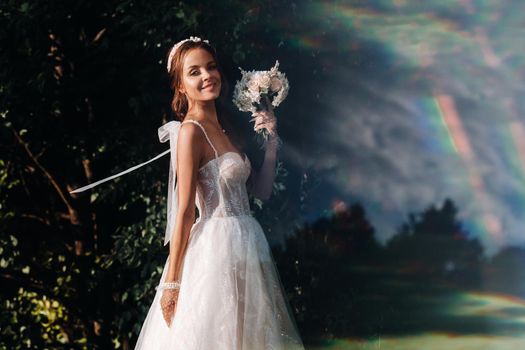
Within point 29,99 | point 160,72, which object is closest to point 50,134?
point 29,99

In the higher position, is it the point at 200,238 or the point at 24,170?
the point at 24,170

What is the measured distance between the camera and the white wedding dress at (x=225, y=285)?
268 centimetres

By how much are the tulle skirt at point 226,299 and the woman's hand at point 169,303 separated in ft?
0.06

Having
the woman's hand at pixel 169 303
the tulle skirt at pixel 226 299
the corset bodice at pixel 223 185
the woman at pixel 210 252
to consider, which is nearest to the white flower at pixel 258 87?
the woman at pixel 210 252

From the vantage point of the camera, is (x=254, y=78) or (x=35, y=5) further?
(x=35, y=5)

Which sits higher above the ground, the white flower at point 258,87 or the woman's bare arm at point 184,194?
the white flower at point 258,87

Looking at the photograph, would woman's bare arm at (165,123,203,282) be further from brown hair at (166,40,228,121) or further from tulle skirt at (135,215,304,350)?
brown hair at (166,40,228,121)

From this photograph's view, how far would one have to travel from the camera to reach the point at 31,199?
494cm

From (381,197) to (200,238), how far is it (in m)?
1.04

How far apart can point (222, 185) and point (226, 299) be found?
1.18 ft

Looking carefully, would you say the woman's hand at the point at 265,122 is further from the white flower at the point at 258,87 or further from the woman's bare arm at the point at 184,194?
the woman's bare arm at the point at 184,194

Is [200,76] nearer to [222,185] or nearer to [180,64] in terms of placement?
[180,64]

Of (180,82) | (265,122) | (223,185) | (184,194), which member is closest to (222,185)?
(223,185)

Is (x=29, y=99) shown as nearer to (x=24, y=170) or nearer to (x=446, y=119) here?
(x=24, y=170)
